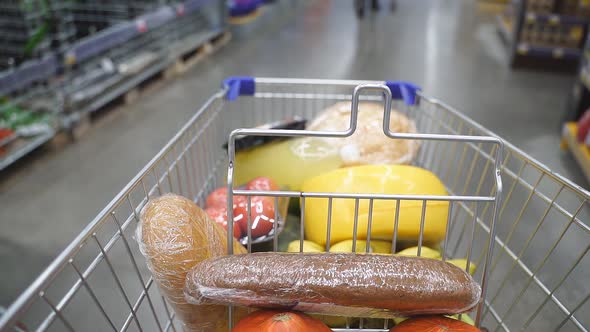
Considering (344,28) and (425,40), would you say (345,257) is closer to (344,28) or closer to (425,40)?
(425,40)

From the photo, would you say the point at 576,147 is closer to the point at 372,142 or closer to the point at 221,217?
the point at 372,142

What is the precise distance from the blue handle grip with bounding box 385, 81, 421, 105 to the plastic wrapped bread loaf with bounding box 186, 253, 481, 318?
2.78 ft

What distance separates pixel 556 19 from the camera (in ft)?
14.9

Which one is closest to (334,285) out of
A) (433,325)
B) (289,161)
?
(433,325)

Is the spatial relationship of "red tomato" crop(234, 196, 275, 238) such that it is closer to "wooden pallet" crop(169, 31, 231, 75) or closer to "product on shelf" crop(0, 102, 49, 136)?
"product on shelf" crop(0, 102, 49, 136)

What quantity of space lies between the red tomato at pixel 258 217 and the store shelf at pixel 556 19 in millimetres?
4552

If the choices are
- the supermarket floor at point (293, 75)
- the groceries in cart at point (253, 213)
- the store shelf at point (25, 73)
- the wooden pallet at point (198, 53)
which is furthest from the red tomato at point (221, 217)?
the wooden pallet at point (198, 53)

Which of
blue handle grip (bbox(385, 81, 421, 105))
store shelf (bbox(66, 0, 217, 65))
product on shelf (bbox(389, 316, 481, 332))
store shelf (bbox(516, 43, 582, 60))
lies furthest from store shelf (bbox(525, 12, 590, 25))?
product on shelf (bbox(389, 316, 481, 332))

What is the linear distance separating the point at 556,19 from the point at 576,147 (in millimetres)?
2357

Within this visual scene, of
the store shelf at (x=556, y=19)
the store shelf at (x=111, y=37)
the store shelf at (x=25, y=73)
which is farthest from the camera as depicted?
the store shelf at (x=556, y=19)

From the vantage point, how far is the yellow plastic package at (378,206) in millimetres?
1250

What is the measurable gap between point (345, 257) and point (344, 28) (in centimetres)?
619

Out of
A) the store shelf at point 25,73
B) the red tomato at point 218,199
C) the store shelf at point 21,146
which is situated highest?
the store shelf at point 25,73

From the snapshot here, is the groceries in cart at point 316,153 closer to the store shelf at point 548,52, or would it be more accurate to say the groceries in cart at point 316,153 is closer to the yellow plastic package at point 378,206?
the yellow plastic package at point 378,206
